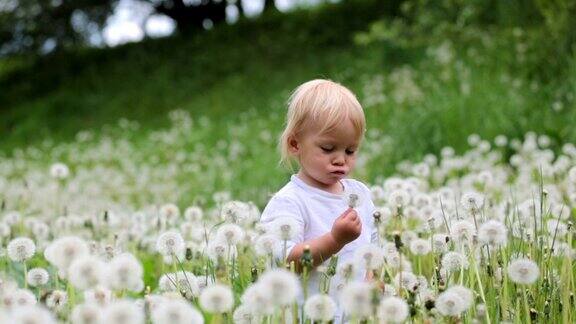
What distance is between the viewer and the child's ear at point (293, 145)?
3150 millimetres

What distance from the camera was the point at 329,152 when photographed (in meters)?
3.02

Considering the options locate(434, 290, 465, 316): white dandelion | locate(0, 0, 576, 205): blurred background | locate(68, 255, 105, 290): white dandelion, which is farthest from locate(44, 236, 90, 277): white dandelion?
locate(0, 0, 576, 205): blurred background

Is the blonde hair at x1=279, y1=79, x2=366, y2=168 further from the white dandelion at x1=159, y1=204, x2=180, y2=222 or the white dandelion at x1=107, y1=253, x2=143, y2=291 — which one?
the white dandelion at x1=107, y1=253, x2=143, y2=291

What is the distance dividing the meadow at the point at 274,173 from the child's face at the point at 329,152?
0.31 m

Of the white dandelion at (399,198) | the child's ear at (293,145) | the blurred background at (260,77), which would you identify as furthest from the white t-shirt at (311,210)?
the blurred background at (260,77)

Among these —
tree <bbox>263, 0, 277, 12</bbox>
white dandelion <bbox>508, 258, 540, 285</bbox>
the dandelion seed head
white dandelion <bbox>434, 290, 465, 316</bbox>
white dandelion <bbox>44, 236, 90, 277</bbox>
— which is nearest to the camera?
white dandelion <bbox>44, 236, 90, 277</bbox>

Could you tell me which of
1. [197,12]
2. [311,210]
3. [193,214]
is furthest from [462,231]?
[197,12]

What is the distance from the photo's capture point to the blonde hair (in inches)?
117

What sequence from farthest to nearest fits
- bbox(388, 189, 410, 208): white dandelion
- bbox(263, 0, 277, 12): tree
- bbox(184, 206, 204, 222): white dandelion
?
bbox(263, 0, 277, 12): tree → bbox(184, 206, 204, 222): white dandelion → bbox(388, 189, 410, 208): white dandelion

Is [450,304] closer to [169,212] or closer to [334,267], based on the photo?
[334,267]

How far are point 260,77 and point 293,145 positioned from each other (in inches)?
592

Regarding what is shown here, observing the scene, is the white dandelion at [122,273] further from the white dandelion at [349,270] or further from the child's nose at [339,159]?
the child's nose at [339,159]

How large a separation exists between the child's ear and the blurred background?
3911 mm

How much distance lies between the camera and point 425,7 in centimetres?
1241
